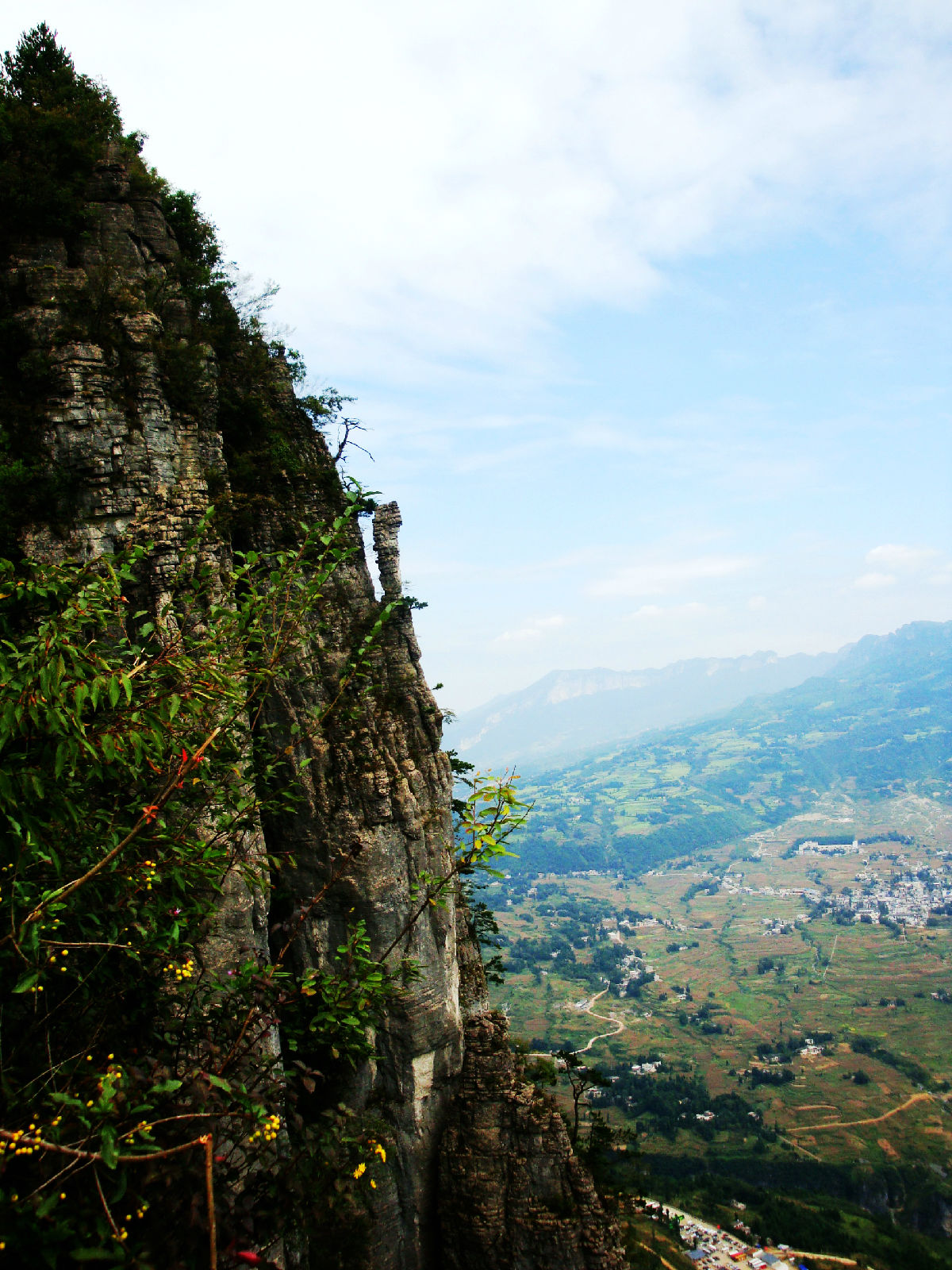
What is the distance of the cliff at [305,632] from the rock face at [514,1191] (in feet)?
0.13

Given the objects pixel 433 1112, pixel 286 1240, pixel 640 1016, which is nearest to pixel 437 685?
pixel 433 1112

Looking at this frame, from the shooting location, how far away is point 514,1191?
47.3 feet

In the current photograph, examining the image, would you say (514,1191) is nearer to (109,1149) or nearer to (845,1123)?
(109,1149)

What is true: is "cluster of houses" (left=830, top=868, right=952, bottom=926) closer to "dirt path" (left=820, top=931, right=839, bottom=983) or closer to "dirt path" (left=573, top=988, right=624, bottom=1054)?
"dirt path" (left=820, top=931, right=839, bottom=983)

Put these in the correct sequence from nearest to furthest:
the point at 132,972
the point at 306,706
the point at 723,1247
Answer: the point at 132,972, the point at 306,706, the point at 723,1247

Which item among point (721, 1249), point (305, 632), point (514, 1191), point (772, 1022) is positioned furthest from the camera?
point (772, 1022)

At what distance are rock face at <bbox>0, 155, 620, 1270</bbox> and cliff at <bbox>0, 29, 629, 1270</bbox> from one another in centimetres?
4

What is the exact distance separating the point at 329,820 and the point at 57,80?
18997 millimetres

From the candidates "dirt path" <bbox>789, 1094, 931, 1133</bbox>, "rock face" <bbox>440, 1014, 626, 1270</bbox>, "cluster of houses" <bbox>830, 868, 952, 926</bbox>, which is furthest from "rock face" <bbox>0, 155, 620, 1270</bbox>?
"cluster of houses" <bbox>830, 868, 952, 926</bbox>

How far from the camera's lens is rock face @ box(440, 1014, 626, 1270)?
13.9 metres

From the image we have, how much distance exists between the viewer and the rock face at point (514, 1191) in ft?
45.6

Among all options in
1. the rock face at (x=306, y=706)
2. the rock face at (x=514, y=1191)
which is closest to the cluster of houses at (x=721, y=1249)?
the rock face at (x=514, y=1191)

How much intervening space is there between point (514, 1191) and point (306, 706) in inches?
428

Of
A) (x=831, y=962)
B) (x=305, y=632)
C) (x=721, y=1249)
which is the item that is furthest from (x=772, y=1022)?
(x=305, y=632)
